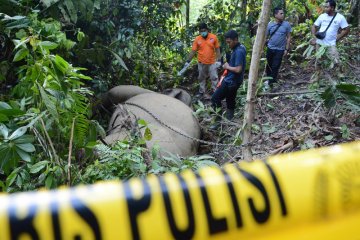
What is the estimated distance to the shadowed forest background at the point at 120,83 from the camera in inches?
107

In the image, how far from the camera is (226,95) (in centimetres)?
592

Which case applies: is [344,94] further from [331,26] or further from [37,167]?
[331,26]

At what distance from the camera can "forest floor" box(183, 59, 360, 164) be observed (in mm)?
4166

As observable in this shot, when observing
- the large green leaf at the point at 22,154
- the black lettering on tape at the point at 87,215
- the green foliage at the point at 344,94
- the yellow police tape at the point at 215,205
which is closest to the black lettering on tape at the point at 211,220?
the yellow police tape at the point at 215,205

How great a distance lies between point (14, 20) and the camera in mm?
3477

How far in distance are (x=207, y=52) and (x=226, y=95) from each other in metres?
1.69

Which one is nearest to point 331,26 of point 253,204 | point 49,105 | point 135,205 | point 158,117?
point 158,117

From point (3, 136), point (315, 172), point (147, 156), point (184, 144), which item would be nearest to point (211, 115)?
point (184, 144)

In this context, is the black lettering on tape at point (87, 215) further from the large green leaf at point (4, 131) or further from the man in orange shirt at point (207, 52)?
the man in orange shirt at point (207, 52)

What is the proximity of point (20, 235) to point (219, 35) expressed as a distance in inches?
300

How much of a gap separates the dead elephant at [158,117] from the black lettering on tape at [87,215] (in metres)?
3.49

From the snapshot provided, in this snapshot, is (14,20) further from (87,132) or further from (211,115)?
(211,115)

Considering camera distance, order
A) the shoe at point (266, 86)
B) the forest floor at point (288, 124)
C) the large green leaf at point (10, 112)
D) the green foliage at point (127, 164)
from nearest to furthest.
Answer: the large green leaf at point (10, 112) < the green foliage at point (127, 164) < the forest floor at point (288, 124) < the shoe at point (266, 86)

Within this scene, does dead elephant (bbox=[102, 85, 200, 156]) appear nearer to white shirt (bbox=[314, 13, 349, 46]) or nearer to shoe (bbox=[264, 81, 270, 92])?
shoe (bbox=[264, 81, 270, 92])
